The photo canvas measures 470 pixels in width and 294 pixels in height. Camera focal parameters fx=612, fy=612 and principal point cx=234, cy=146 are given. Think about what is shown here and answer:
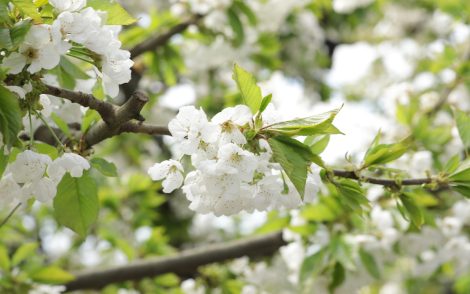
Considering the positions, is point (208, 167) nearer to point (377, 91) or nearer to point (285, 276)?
point (285, 276)

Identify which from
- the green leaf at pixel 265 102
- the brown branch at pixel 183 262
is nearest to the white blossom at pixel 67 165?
the green leaf at pixel 265 102

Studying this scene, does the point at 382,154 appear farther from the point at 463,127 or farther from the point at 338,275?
the point at 338,275

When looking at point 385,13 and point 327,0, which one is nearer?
point 327,0

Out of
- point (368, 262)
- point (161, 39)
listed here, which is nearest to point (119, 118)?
point (368, 262)

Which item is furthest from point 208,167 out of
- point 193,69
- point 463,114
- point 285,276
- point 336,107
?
point 193,69

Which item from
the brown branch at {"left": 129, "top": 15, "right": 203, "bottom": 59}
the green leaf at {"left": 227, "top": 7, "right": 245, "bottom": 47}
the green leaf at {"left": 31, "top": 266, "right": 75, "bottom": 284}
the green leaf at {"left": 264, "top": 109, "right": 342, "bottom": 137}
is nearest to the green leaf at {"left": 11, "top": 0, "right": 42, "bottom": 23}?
the green leaf at {"left": 264, "top": 109, "right": 342, "bottom": 137}

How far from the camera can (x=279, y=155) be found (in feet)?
3.89

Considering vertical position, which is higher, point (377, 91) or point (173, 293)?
point (173, 293)

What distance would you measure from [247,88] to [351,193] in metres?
0.34

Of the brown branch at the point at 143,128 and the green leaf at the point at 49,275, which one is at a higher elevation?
the brown branch at the point at 143,128

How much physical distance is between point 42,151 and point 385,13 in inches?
244

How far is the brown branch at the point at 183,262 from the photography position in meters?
2.68

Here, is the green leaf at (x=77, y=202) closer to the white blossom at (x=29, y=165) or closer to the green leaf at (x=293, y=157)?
the white blossom at (x=29, y=165)

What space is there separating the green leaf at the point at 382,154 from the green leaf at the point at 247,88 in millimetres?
324
